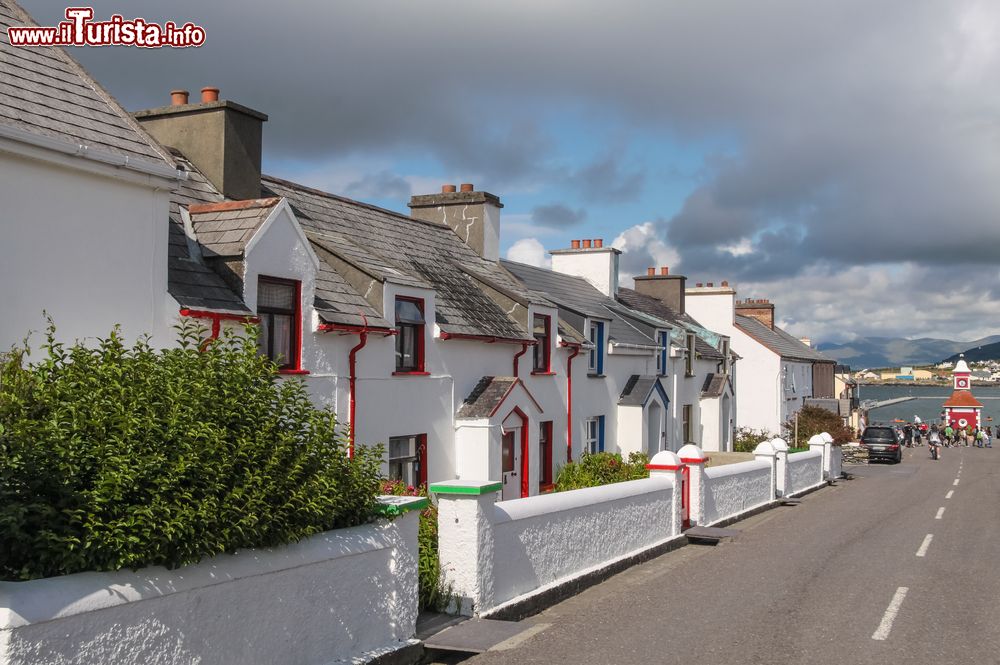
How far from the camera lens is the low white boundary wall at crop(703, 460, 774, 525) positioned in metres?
18.9

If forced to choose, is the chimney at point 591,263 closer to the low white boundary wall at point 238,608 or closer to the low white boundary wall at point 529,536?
the low white boundary wall at point 529,536

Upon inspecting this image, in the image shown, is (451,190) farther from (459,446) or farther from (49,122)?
(49,122)

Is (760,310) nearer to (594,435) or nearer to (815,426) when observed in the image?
(815,426)

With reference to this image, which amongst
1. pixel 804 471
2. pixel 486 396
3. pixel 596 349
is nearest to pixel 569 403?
pixel 596 349

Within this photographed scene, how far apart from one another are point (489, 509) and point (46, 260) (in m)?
5.87

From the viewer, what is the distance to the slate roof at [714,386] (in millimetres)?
37781

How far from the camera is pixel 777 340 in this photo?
5866 cm

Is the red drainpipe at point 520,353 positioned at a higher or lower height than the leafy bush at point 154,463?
higher

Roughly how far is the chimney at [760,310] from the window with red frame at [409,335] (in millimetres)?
47388

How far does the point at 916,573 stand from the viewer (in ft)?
44.8

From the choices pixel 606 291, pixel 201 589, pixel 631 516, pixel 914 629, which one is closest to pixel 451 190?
pixel 606 291

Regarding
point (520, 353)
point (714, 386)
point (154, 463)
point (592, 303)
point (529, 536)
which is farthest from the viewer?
point (714, 386)

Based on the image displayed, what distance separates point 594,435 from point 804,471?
691cm

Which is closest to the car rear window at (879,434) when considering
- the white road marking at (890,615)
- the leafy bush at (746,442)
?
the leafy bush at (746,442)
